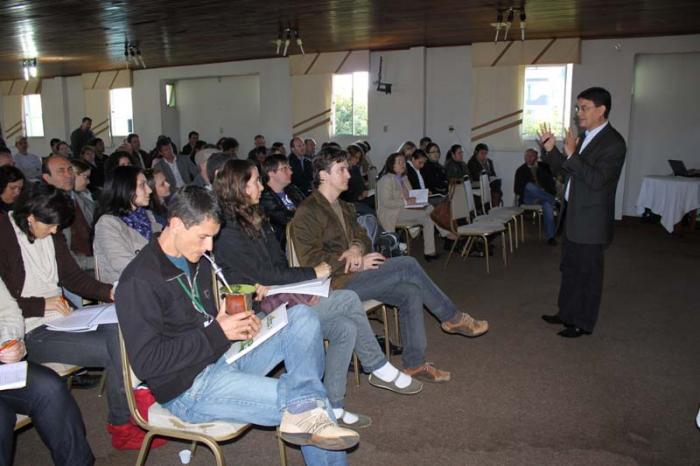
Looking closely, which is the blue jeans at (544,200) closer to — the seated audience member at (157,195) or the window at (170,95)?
the seated audience member at (157,195)

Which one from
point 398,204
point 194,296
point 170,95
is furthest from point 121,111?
point 194,296

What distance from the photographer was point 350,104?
38.4 ft

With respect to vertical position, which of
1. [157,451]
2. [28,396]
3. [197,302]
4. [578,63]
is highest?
A: [578,63]

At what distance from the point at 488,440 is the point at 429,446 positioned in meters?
0.30

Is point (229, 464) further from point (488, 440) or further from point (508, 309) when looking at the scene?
point (508, 309)

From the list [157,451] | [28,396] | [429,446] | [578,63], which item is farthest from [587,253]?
[578,63]

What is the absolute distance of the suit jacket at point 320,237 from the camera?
3.15 meters

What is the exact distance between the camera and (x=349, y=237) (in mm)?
3451

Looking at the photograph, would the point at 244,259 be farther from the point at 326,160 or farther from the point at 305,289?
the point at 326,160

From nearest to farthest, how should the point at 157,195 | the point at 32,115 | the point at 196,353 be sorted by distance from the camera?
1. the point at 196,353
2. the point at 157,195
3. the point at 32,115

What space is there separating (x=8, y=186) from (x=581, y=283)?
4.26 m

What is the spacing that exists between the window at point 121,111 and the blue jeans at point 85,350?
13518 mm

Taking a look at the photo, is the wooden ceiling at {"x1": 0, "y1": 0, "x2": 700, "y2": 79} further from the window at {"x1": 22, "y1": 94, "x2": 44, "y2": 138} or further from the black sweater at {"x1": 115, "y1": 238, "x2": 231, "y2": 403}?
the window at {"x1": 22, "y1": 94, "x2": 44, "y2": 138}

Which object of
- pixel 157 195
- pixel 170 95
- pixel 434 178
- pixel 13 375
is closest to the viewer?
pixel 13 375
